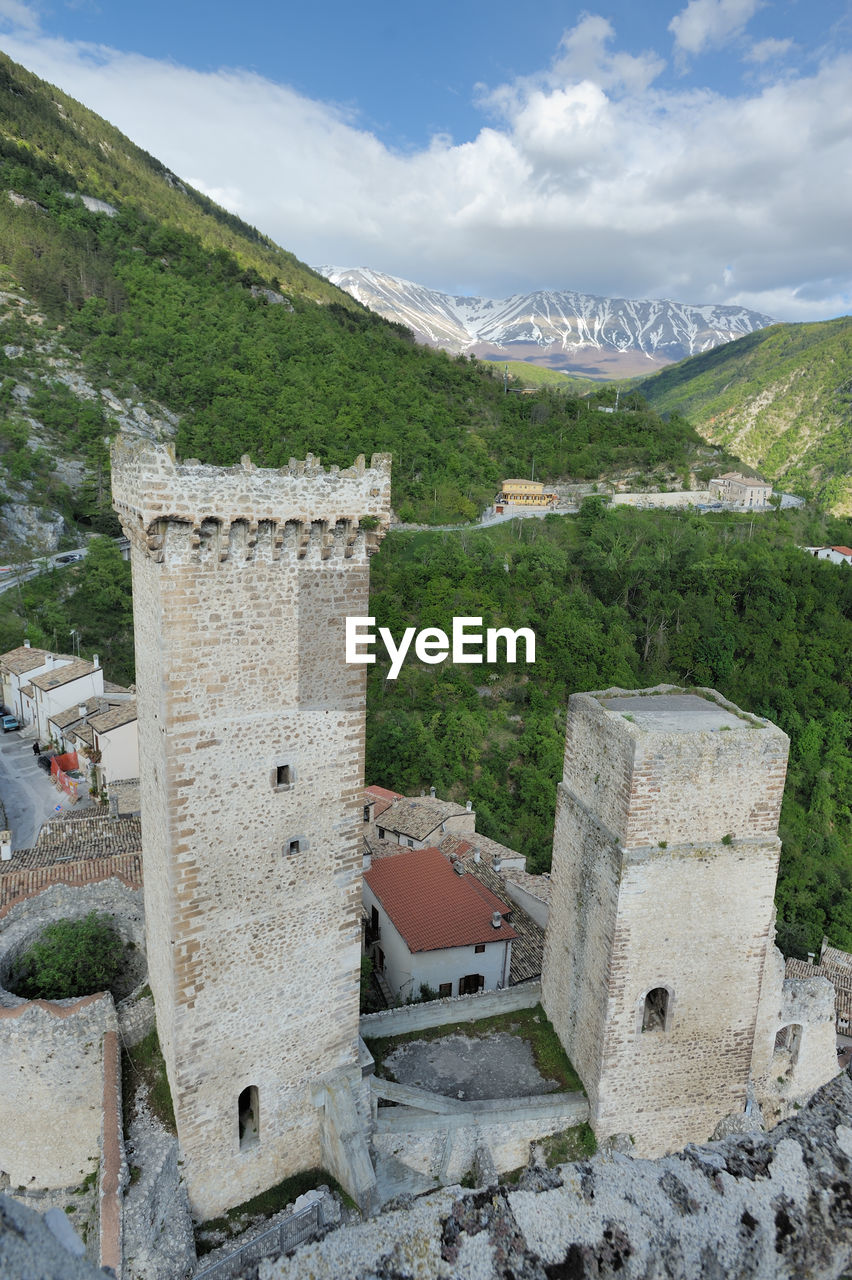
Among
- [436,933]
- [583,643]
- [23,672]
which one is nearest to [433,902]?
[436,933]

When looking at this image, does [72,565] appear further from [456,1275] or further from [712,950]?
[456,1275]

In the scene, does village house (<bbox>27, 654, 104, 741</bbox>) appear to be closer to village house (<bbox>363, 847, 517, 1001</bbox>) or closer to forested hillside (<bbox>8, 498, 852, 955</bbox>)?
forested hillside (<bbox>8, 498, 852, 955</bbox>)

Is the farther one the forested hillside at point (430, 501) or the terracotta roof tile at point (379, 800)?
the forested hillside at point (430, 501)

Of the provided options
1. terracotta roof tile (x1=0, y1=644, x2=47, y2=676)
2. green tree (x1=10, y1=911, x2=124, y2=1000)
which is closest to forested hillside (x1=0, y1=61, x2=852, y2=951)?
terracotta roof tile (x1=0, y1=644, x2=47, y2=676)

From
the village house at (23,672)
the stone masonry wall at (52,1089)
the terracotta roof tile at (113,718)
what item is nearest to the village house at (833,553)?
the terracotta roof tile at (113,718)

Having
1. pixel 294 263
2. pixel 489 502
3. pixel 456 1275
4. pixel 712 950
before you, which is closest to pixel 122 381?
pixel 489 502

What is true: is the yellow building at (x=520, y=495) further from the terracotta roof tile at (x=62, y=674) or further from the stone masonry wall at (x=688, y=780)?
the stone masonry wall at (x=688, y=780)
